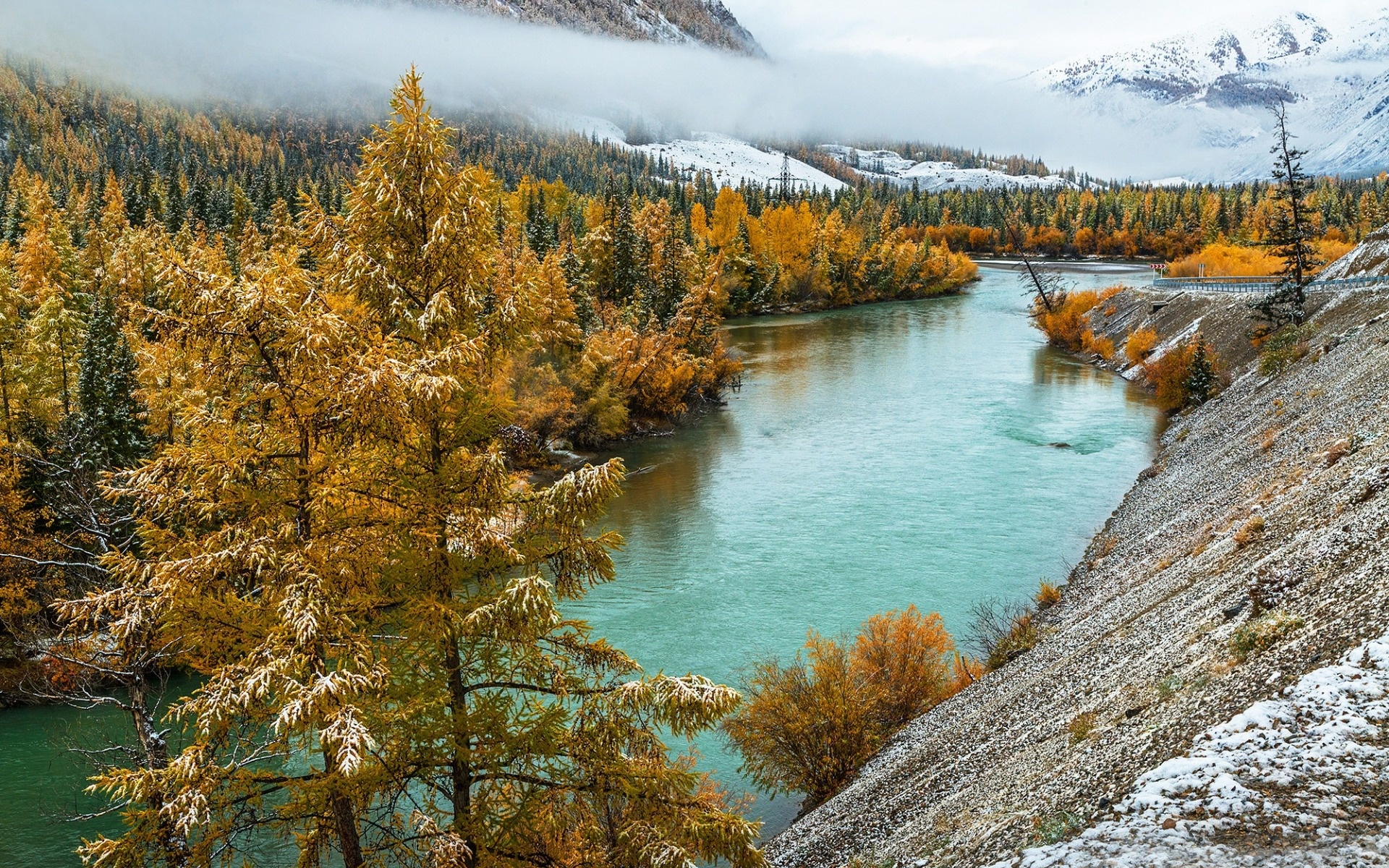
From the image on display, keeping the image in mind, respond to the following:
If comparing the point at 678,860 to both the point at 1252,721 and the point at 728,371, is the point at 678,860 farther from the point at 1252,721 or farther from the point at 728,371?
the point at 728,371

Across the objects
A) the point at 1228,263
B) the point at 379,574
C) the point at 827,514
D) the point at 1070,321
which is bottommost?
the point at 827,514

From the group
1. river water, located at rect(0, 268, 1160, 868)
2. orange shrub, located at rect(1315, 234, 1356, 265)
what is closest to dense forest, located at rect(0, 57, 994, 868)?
river water, located at rect(0, 268, 1160, 868)

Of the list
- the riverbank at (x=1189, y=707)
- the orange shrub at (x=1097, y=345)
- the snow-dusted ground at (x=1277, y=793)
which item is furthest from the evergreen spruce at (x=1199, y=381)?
the snow-dusted ground at (x=1277, y=793)

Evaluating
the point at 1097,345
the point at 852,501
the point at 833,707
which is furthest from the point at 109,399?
the point at 1097,345

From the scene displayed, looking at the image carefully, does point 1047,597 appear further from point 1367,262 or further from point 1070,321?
point 1070,321

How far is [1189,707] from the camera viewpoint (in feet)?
39.2

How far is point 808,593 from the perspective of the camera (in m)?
29.6

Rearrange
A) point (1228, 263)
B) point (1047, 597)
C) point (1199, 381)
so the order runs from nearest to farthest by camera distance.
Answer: point (1047, 597) → point (1199, 381) → point (1228, 263)

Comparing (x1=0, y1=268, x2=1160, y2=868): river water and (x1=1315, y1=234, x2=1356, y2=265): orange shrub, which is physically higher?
(x1=1315, y1=234, x2=1356, y2=265): orange shrub

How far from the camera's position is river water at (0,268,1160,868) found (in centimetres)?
2439

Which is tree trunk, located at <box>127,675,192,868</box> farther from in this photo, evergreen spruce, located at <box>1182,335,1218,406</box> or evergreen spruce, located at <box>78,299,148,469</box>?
evergreen spruce, located at <box>1182,335,1218,406</box>

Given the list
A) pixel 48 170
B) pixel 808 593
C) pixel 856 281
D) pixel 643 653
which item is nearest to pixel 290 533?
pixel 643 653

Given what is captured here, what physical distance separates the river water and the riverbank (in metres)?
4.15

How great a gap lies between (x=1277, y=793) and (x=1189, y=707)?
3.19 m
